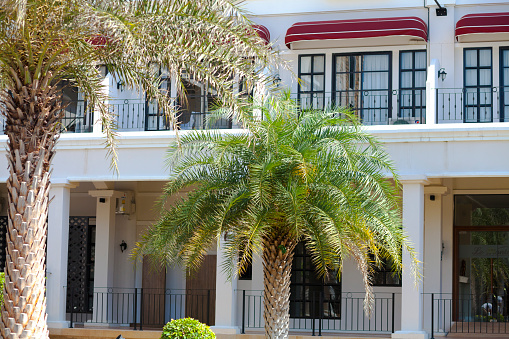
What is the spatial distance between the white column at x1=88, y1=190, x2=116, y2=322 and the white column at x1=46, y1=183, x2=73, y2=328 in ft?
8.90

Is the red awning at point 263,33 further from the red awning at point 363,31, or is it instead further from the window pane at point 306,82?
the window pane at point 306,82

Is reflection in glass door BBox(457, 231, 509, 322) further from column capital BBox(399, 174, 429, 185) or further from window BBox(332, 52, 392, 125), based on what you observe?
column capital BBox(399, 174, 429, 185)

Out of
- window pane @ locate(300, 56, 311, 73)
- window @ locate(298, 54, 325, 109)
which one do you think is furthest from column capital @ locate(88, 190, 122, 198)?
Answer: window pane @ locate(300, 56, 311, 73)

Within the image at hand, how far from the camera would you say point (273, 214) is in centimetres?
1238

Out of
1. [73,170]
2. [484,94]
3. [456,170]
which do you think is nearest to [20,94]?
[73,170]

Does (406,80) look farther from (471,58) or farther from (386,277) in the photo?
(386,277)

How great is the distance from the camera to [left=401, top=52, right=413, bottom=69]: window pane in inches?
723

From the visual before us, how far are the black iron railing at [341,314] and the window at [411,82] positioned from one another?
4104 mm

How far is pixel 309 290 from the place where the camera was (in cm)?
1916

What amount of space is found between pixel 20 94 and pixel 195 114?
8.63 m

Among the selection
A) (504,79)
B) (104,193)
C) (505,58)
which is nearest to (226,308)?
(104,193)

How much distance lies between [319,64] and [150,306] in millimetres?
7181

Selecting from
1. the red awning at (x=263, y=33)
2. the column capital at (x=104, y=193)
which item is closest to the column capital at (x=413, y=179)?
the red awning at (x=263, y=33)

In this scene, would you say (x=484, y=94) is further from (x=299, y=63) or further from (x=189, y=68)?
(x=189, y=68)
